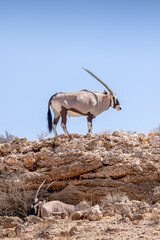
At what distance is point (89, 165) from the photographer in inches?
437

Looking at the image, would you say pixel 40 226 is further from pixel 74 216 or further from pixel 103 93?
pixel 103 93

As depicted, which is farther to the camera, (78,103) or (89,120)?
(89,120)

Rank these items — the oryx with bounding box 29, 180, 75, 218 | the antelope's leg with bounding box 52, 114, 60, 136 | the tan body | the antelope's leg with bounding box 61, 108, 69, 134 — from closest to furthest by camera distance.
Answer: the oryx with bounding box 29, 180, 75, 218, the antelope's leg with bounding box 61, 108, 69, 134, the antelope's leg with bounding box 52, 114, 60, 136, the tan body

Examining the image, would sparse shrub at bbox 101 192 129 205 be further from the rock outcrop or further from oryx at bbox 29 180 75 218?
oryx at bbox 29 180 75 218

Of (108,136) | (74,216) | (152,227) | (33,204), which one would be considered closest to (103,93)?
(108,136)

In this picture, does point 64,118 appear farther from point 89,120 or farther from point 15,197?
point 15,197

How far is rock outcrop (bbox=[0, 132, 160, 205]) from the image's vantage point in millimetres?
10820

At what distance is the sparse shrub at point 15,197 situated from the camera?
10.9m

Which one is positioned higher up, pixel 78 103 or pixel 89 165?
pixel 78 103

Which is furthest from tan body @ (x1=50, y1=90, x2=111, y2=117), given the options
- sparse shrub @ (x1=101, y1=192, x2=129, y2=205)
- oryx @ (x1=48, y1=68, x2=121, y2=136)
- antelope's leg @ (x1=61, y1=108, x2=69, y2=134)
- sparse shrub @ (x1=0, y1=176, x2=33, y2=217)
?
sparse shrub @ (x1=101, y1=192, x2=129, y2=205)

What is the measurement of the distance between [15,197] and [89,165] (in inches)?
82.8

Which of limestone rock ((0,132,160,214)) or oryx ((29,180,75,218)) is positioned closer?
oryx ((29,180,75,218))

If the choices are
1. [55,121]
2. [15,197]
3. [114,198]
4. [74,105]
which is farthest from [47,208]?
[74,105]

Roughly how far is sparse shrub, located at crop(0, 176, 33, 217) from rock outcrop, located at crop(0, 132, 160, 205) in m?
0.16
